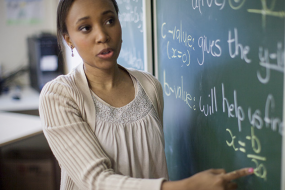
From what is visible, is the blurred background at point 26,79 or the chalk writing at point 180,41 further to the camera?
the blurred background at point 26,79

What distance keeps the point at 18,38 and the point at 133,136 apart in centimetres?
315

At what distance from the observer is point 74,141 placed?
3.21 feet

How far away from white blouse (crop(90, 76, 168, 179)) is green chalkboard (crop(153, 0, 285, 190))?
20 centimetres

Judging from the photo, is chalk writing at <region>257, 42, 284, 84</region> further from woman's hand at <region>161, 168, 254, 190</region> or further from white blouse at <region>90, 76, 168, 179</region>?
white blouse at <region>90, 76, 168, 179</region>

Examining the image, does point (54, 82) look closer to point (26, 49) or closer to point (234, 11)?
point (234, 11)

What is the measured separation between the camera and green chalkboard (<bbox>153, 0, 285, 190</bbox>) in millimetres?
821

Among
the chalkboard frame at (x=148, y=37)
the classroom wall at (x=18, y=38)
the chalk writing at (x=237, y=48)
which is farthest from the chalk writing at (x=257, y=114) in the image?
the classroom wall at (x=18, y=38)

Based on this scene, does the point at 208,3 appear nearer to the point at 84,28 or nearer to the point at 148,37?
the point at 84,28

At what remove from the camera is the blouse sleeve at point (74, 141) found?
3.05ft

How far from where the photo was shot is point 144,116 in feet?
3.79

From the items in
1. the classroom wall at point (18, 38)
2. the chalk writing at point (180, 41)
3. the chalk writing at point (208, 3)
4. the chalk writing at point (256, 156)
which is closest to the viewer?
the chalk writing at point (256, 156)

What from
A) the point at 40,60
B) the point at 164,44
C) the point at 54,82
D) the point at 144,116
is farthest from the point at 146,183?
the point at 40,60

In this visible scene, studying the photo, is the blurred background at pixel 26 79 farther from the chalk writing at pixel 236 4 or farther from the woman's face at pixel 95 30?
the chalk writing at pixel 236 4

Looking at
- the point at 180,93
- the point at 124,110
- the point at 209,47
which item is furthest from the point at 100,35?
the point at 180,93
